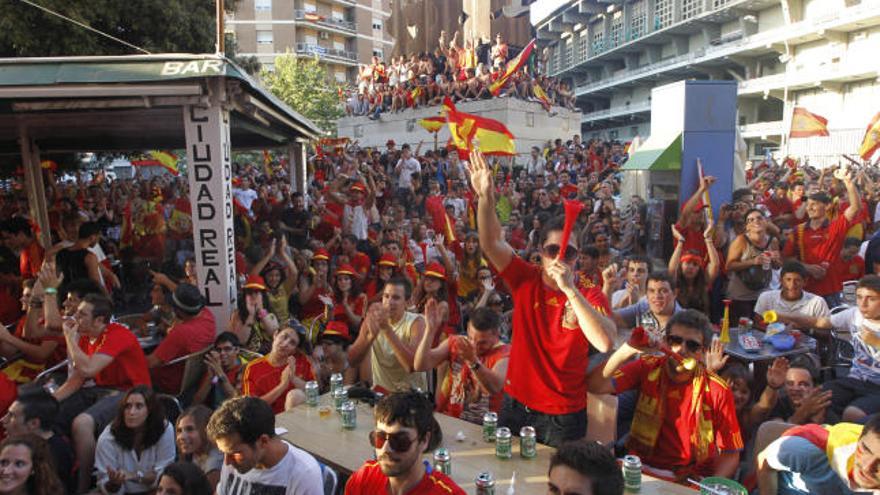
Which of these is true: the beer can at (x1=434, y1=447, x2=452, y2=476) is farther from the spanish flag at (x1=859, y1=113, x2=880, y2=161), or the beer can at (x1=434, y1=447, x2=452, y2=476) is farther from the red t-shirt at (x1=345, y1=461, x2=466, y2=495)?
the spanish flag at (x1=859, y1=113, x2=880, y2=161)

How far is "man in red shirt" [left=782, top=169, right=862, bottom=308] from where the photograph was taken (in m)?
6.72

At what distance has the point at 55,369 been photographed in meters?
5.09

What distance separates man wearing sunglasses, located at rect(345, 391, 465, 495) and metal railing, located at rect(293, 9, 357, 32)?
178 ft

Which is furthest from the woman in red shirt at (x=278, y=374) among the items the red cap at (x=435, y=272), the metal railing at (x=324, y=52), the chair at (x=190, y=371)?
the metal railing at (x=324, y=52)

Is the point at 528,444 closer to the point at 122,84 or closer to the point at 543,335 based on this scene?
the point at 543,335

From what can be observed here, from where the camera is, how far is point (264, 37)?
51.4 meters

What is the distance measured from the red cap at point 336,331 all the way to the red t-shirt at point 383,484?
9.24ft

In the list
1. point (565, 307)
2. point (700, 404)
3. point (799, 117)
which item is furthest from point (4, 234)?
point (799, 117)

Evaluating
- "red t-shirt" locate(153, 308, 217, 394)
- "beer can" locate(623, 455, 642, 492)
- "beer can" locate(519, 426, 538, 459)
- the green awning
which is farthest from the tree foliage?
"beer can" locate(623, 455, 642, 492)

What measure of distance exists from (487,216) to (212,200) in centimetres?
347

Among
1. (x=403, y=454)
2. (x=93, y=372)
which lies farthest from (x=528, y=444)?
(x=93, y=372)

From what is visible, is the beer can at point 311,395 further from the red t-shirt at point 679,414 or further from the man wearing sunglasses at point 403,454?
the red t-shirt at point 679,414

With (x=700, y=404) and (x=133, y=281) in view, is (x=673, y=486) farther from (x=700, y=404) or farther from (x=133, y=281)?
(x=133, y=281)

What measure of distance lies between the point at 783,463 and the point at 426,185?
46.6 ft
